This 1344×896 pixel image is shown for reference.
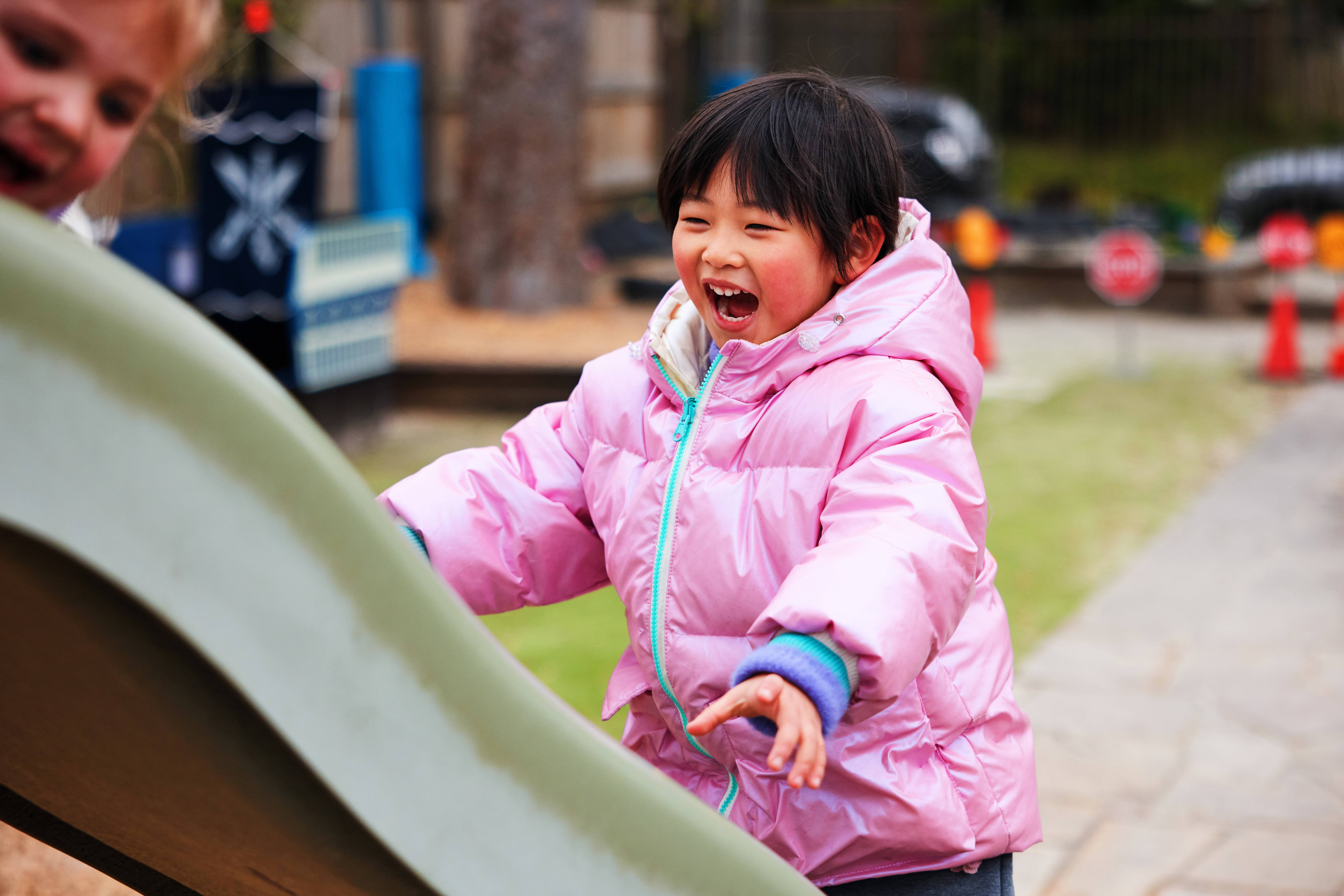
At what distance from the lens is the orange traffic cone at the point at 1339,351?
8.34 meters

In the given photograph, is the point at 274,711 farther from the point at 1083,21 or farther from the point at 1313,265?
the point at 1083,21

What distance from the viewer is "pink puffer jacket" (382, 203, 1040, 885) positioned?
146cm

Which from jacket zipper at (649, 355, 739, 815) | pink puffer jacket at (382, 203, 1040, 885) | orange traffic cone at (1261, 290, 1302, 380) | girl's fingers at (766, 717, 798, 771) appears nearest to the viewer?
girl's fingers at (766, 717, 798, 771)

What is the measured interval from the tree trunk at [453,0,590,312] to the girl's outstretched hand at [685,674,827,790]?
7871 mm

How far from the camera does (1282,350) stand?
832 centimetres

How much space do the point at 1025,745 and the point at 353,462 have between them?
4.87 meters

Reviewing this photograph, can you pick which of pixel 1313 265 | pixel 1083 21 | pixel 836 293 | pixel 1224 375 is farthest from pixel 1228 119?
pixel 836 293

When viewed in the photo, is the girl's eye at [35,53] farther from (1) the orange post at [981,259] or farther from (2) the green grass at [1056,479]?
(1) the orange post at [981,259]

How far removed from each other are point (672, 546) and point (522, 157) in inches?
295

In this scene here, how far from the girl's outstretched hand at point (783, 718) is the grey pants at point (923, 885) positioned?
0.48 m

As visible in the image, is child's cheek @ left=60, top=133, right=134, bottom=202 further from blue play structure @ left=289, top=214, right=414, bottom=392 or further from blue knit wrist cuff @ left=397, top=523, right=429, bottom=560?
blue play structure @ left=289, top=214, right=414, bottom=392

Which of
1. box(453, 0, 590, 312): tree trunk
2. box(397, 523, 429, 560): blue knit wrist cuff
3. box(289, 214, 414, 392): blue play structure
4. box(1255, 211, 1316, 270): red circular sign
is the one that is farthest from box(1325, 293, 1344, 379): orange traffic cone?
box(397, 523, 429, 560): blue knit wrist cuff

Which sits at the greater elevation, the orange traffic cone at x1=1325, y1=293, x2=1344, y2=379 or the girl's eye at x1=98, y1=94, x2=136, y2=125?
the girl's eye at x1=98, y1=94, x2=136, y2=125

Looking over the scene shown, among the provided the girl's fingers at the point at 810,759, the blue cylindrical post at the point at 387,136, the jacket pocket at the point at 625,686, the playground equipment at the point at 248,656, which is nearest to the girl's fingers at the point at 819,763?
the girl's fingers at the point at 810,759
